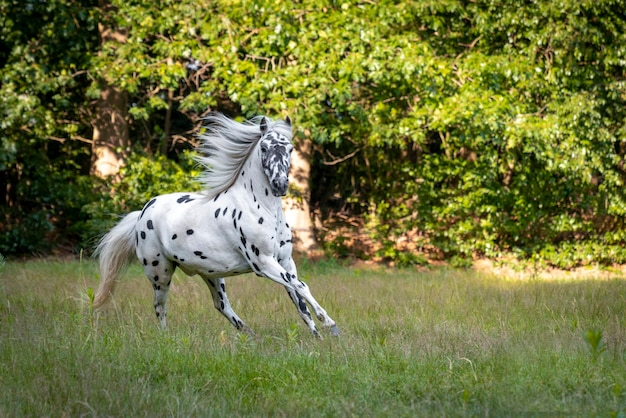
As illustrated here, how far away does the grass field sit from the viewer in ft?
14.9

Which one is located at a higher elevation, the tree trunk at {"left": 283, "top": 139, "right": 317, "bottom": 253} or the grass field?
the grass field

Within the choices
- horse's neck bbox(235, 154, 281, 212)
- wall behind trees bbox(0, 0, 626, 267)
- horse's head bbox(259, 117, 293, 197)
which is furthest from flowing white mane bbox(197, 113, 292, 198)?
wall behind trees bbox(0, 0, 626, 267)

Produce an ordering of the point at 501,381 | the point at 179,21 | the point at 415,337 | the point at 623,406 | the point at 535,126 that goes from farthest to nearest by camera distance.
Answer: the point at 179,21
the point at 535,126
the point at 415,337
the point at 501,381
the point at 623,406

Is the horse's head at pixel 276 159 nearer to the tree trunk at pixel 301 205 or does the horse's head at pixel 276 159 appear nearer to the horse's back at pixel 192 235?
the horse's back at pixel 192 235

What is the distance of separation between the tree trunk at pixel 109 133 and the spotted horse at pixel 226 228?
8632mm

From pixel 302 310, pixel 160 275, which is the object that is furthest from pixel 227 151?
pixel 302 310

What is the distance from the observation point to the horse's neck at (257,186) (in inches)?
261

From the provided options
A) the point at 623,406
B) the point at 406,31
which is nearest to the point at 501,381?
the point at 623,406

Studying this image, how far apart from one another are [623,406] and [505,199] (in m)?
10.7

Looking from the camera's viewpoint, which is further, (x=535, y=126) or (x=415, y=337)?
(x=535, y=126)

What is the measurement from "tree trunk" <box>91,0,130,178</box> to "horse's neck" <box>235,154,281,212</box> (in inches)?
385

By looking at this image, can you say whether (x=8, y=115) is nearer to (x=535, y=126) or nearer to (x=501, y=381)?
(x=535, y=126)

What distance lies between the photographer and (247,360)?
545 centimetres

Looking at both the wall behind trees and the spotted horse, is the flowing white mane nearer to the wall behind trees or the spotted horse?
the spotted horse
